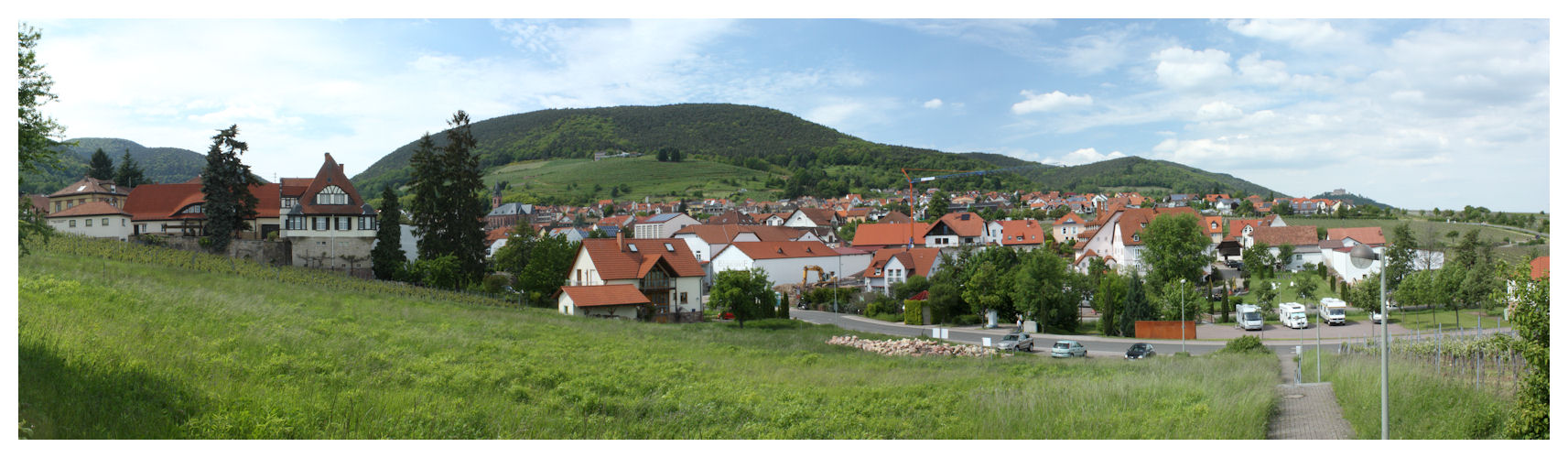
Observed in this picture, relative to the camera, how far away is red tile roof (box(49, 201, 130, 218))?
131 ft

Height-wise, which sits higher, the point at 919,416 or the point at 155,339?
the point at 155,339

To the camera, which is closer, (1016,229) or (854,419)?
(854,419)

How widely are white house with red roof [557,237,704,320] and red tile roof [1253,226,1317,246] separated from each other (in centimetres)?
5287


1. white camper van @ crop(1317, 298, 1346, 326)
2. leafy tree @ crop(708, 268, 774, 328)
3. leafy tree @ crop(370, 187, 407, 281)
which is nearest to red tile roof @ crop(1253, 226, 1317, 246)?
white camper van @ crop(1317, 298, 1346, 326)

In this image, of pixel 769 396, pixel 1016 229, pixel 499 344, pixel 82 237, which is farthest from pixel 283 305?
pixel 1016 229

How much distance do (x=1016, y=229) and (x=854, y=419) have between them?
78.8 metres

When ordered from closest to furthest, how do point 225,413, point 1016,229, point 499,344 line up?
1. point 225,413
2. point 499,344
3. point 1016,229

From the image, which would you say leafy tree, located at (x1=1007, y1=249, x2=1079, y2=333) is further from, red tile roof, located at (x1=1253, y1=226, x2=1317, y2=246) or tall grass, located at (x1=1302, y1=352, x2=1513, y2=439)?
red tile roof, located at (x1=1253, y1=226, x2=1317, y2=246)

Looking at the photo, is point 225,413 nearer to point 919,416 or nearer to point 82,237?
point 919,416

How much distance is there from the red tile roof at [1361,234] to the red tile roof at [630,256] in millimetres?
56031

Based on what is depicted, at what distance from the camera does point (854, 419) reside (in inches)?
510

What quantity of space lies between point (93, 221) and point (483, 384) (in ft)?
132

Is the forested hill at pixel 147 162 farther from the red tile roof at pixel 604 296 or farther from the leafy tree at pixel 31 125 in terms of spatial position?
the leafy tree at pixel 31 125

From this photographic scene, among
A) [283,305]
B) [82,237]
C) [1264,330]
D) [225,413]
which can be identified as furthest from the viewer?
[1264,330]
